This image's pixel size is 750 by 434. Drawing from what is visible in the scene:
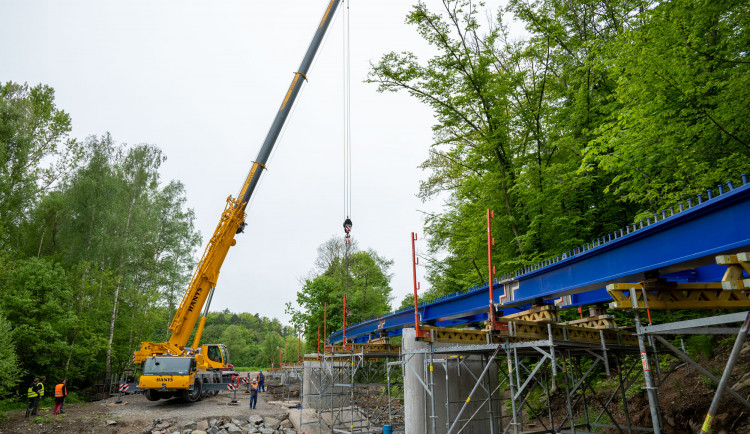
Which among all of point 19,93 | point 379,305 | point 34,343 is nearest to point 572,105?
point 379,305

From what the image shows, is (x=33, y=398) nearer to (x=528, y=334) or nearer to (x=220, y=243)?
(x=220, y=243)

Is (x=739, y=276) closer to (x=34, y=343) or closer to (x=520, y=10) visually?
(x=520, y=10)

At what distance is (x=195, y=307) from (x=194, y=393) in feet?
14.8

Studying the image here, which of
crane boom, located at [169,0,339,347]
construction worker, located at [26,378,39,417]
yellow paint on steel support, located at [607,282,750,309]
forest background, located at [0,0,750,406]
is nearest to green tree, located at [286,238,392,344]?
forest background, located at [0,0,750,406]

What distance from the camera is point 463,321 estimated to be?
499 inches

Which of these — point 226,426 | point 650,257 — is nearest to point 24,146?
point 226,426

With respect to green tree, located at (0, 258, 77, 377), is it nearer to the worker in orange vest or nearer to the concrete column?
the worker in orange vest

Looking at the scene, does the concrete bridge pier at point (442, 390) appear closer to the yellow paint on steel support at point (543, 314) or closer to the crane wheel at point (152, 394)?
the yellow paint on steel support at point (543, 314)

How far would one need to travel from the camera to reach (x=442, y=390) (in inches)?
482

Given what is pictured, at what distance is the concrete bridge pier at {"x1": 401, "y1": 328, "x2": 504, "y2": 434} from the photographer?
1175 cm

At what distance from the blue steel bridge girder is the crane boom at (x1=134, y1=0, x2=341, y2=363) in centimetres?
1286

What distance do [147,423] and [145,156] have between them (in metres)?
25.9

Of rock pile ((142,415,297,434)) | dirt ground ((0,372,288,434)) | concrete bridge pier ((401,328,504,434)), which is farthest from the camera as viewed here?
rock pile ((142,415,297,434))

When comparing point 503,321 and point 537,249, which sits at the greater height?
point 537,249
